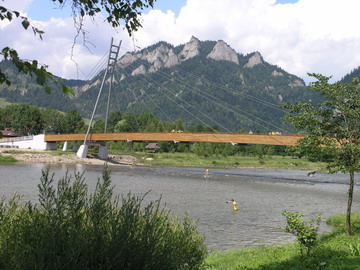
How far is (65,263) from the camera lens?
521cm

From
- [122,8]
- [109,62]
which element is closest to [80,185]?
[122,8]

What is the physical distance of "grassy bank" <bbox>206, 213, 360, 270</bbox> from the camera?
10.4m

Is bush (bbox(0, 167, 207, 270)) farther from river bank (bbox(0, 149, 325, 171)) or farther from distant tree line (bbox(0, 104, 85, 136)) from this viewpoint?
distant tree line (bbox(0, 104, 85, 136))

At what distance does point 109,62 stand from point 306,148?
65404 mm

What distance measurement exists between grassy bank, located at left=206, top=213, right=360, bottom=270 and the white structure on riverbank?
8662 centimetres

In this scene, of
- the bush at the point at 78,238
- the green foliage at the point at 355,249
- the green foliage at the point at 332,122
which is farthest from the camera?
the green foliage at the point at 332,122

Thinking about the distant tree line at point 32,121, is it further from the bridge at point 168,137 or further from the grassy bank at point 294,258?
the grassy bank at point 294,258

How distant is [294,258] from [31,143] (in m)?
93.8

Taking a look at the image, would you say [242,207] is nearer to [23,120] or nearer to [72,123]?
[23,120]

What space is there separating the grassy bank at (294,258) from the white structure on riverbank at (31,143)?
86621mm

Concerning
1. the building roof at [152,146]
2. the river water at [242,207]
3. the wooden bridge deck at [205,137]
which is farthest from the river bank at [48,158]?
the river water at [242,207]

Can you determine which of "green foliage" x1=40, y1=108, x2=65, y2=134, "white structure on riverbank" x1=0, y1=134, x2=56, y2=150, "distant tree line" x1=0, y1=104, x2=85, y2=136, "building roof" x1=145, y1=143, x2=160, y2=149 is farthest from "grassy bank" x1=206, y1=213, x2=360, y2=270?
"green foliage" x1=40, y1=108, x2=65, y2=134

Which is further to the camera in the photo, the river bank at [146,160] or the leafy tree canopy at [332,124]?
the river bank at [146,160]

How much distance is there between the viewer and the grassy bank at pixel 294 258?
10.4 meters
